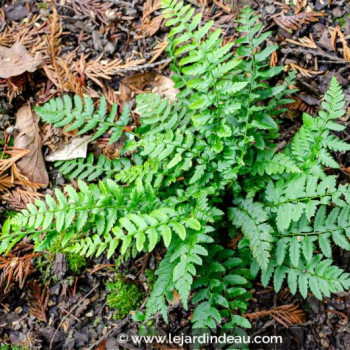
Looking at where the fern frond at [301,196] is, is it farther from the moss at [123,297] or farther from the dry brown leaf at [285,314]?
the moss at [123,297]

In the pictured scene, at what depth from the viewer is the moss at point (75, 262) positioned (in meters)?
4.24

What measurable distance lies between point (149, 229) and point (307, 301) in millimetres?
1875

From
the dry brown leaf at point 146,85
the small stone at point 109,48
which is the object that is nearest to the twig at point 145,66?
the dry brown leaf at point 146,85

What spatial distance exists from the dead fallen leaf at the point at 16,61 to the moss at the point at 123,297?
2.44 m

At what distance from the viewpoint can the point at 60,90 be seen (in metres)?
4.68

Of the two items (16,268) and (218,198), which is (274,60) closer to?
(218,198)

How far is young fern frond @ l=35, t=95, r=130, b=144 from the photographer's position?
4.21m

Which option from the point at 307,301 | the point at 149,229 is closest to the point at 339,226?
the point at 307,301

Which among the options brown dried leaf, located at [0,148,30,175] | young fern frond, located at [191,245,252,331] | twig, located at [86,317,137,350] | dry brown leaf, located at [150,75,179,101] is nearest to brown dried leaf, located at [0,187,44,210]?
brown dried leaf, located at [0,148,30,175]

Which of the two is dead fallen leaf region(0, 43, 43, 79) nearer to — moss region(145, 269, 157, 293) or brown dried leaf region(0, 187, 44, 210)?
brown dried leaf region(0, 187, 44, 210)

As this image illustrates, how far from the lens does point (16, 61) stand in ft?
15.1

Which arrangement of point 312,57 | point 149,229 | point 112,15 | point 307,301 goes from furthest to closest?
point 112,15 < point 312,57 < point 307,301 < point 149,229

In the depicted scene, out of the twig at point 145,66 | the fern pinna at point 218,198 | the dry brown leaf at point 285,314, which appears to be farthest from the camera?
the twig at point 145,66

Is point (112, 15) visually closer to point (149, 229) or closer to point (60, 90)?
point (60, 90)
